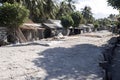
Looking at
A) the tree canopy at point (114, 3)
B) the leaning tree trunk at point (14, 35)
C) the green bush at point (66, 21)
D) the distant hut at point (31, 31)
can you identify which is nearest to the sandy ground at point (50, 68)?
the tree canopy at point (114, 3)

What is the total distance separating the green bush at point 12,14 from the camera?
2562 centimetres

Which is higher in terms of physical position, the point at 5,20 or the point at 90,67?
the point at 5,20

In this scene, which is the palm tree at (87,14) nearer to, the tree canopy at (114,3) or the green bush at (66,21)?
the green bush at (66,21)

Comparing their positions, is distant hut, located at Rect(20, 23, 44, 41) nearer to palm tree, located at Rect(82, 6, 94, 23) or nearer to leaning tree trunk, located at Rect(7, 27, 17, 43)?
leaning tree trunk, located at Rect(7, 27, 17, 43)

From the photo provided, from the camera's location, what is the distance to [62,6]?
185 feet

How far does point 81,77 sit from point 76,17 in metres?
37.4

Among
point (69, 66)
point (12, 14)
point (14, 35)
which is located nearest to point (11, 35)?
point (14, 35)

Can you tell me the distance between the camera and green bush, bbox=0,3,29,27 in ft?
84.1

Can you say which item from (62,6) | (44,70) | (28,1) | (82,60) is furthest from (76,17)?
(44,70)

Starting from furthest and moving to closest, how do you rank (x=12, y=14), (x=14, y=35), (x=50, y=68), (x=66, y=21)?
1. (x=66, y=21)
2. (x=14, y=35)
3. (x=12, y=14)
4. (x=50, y=68)

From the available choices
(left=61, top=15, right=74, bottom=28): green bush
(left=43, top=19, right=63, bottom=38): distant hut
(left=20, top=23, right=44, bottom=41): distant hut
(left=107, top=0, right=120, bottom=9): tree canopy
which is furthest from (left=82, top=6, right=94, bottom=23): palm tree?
(left=107, top=0, right=120, bottom=9): tree canopy

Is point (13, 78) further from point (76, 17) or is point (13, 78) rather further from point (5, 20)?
point (76, 17)

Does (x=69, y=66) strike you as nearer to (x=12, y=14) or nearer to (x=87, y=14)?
(x=12, y=14)

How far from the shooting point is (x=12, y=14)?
1005 inches
